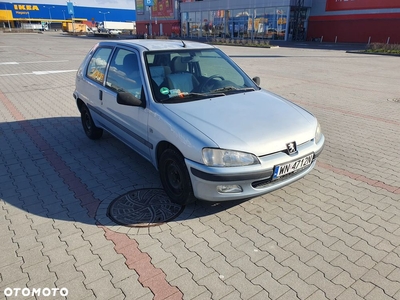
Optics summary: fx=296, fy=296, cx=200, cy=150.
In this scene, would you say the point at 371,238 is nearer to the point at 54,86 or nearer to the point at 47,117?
the point at 47,117

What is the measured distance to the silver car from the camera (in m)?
2.83

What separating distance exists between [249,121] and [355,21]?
1469 inches

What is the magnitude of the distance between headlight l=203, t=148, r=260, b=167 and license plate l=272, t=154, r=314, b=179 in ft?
0.84

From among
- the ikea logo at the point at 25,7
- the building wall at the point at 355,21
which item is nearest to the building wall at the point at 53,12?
the ikea logo at the point at 25,7

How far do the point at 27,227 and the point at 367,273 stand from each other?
10.5 ft

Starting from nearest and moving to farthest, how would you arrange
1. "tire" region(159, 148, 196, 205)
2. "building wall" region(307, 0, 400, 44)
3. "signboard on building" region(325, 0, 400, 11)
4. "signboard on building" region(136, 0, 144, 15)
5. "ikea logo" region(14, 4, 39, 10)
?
"tire" region(159, 148, 196, 205) → "signboard on building" region(325, 0, 400, 11) → "building wall" region(307, 0, 400, 44) → "signboard on building" region(136, 0, 144, 15) → "ikea logo" region(14, 4, 39, 10)

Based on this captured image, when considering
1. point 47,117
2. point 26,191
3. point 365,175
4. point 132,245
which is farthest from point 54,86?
point 365,175

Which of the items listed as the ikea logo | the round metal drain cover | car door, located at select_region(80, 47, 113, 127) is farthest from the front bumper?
the ikea logo

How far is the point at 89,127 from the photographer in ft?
17.7

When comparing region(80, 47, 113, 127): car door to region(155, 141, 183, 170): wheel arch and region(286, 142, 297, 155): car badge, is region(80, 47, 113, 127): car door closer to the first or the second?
region(155, 141, 183, 170): wheel arch

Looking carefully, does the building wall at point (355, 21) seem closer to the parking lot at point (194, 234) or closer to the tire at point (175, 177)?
the parking lot at point (194, 234)

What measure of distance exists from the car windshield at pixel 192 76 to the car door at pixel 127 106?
0.21 m

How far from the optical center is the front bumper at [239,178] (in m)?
2.78

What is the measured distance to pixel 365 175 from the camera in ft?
13.6
